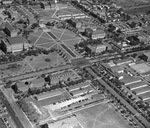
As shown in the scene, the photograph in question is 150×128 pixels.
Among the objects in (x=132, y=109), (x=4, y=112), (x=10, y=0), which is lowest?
(x=132, y=109)

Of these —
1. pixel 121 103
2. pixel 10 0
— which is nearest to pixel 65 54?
pixel 121 103

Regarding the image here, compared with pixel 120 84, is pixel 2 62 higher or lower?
higher

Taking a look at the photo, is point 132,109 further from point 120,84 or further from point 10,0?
point 10,0

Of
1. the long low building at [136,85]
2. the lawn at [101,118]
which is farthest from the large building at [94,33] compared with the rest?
the lawn at [101,118]

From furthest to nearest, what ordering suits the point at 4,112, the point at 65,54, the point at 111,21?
the point at 111,21, the point at 65,54, the point at 4,112

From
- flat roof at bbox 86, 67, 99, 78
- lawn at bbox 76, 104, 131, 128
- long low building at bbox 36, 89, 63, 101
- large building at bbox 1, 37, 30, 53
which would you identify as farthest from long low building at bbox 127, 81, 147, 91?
large building at bbox 1, 37, 30, 53

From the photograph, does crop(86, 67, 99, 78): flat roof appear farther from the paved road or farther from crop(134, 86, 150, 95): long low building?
the paved road

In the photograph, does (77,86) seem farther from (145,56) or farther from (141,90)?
(145,56)
